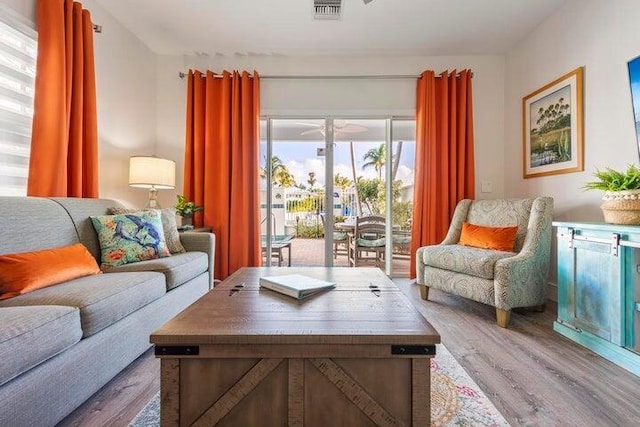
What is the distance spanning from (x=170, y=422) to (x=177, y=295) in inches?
48.1

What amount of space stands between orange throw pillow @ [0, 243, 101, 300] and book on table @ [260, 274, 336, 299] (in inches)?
40.7

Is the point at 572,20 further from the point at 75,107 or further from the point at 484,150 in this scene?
the point at 75,107

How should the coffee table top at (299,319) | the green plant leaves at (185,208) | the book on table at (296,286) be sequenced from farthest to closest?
the green plant leaves at (185,208) < the book on table at (296,286) < the coffee table top at (299,319)

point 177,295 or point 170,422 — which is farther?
point 177,295

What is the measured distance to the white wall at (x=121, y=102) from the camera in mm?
2771

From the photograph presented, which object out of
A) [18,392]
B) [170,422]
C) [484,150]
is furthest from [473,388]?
[484,150]

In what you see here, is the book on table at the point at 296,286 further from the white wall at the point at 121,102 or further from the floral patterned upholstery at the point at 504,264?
Result: the white wall at the point at 121,102

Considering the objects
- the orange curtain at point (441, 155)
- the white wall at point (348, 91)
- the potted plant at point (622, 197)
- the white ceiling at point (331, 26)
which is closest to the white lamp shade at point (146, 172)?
the white wall at point (348, 91)

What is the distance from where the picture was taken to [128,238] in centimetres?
210

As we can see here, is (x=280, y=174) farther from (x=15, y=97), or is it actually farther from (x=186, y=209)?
(x=15, y=97)

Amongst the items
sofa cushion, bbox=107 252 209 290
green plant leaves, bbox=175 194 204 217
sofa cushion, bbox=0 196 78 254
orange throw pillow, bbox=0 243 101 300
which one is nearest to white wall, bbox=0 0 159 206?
green plant leaves, bbox=175 194 204 217

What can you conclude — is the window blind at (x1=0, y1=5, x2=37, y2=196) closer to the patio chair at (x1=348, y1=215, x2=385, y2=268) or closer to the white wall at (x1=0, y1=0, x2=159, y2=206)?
the white wall at (x1=0, y1=0, x2=159, y2=206)

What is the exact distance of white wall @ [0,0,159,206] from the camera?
277 centimetres

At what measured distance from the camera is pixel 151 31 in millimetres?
3064
